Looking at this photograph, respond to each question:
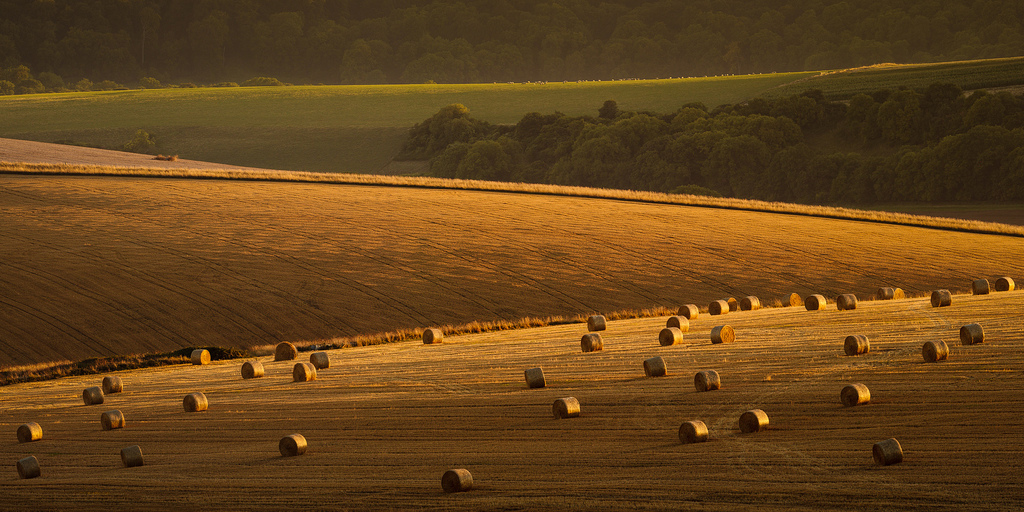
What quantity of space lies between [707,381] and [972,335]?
3.29 meters

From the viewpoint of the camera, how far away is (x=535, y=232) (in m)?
34.3

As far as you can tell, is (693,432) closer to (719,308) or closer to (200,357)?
(200,357)

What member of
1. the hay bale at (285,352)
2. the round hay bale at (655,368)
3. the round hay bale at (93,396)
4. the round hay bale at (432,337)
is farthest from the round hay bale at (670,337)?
the round hay bale at (93,396)

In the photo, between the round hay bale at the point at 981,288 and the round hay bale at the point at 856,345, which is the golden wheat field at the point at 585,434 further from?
the round hay bale at the point at 981,288

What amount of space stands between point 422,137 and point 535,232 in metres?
71.5

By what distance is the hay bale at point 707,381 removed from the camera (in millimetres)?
11203

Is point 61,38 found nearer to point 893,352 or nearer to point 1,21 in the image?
point 1,21

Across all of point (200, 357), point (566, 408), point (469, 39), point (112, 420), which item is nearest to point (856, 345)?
A: point (566, 408)

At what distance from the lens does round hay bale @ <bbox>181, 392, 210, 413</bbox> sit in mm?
13164

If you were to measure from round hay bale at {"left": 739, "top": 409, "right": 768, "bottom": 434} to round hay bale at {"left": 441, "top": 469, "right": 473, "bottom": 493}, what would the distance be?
2.58 meters

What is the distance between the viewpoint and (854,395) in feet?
32.2

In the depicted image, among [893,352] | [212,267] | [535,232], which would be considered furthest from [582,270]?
[893,352]

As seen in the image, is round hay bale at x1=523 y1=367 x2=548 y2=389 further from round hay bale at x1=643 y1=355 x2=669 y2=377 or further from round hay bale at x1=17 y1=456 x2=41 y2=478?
round hay bale at x1=17 y1=456 x2=41 y2=478

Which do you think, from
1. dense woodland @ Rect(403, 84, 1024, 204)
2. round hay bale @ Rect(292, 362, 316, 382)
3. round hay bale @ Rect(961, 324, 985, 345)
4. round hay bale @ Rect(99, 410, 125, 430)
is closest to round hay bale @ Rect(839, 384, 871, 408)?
round hay bale @ Rect(961, 324, 985, 345)
